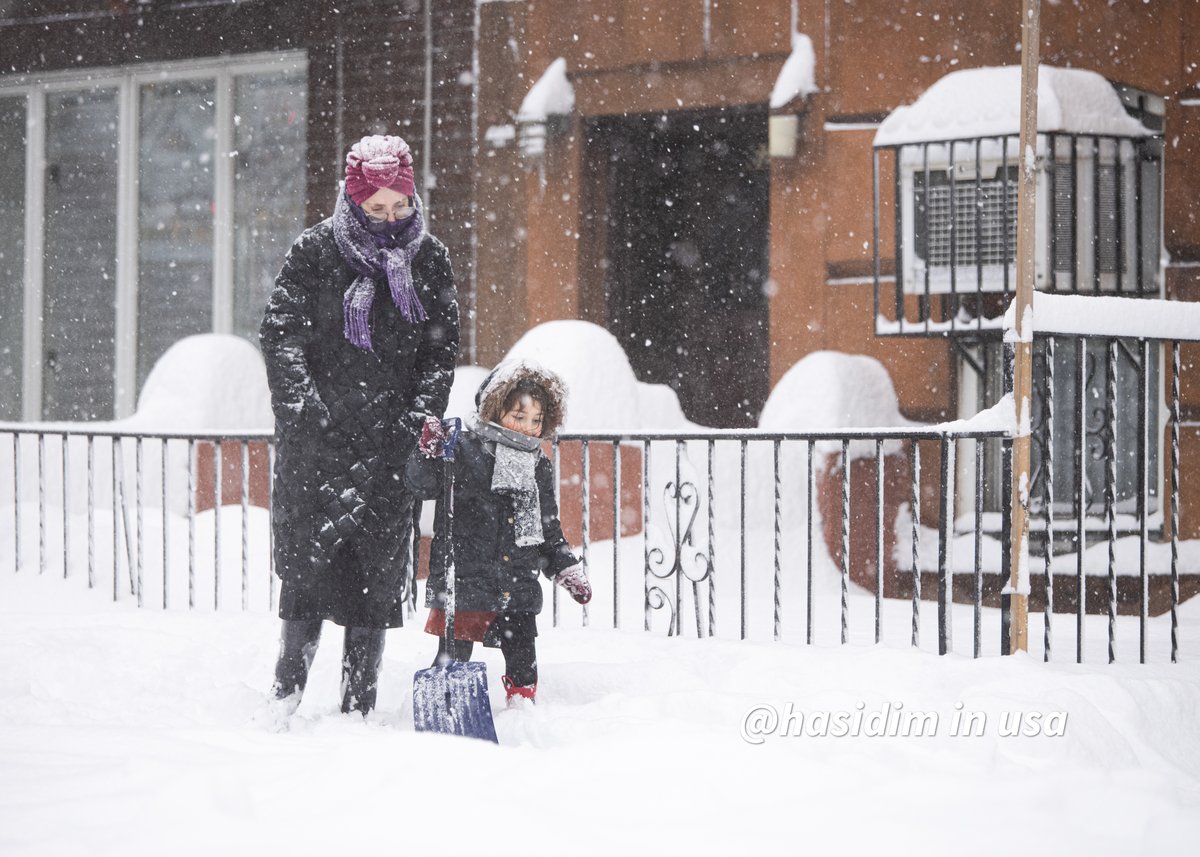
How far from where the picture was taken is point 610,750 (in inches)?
127

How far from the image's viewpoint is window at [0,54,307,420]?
10.2 m

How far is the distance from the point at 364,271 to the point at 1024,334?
8.00 feet

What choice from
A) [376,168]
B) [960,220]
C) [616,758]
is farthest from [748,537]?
[616,758]

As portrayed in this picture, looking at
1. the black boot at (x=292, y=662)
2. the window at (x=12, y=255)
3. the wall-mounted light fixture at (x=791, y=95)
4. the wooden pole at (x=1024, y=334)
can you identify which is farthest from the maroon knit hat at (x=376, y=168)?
the window at (x=12, y=255)

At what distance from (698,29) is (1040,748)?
6101 millimetres

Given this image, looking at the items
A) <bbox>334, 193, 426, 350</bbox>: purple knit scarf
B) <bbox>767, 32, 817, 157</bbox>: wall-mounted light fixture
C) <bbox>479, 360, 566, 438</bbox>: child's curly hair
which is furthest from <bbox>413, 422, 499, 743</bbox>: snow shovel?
<bbox>767, 32, 817, 157</bbox>: wall-mounted light fixture

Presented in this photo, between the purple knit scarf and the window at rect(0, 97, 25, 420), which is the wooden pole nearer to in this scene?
the purple knit scarf

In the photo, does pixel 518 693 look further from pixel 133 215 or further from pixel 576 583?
pixel 133 215

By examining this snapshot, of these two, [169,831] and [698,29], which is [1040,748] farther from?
[698,29]

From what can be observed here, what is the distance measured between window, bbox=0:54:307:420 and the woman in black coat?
6323 millimetres

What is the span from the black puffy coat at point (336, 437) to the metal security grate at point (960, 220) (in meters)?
4.06

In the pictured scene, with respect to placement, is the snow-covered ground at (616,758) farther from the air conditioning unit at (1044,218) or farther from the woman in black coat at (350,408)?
the air conditioning unit at (1044,218)

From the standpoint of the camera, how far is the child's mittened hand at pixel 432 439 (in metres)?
3.95

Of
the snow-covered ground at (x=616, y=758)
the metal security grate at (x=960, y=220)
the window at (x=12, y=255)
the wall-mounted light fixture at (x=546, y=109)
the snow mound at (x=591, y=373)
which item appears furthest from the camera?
the window at (x=12, y=255)
